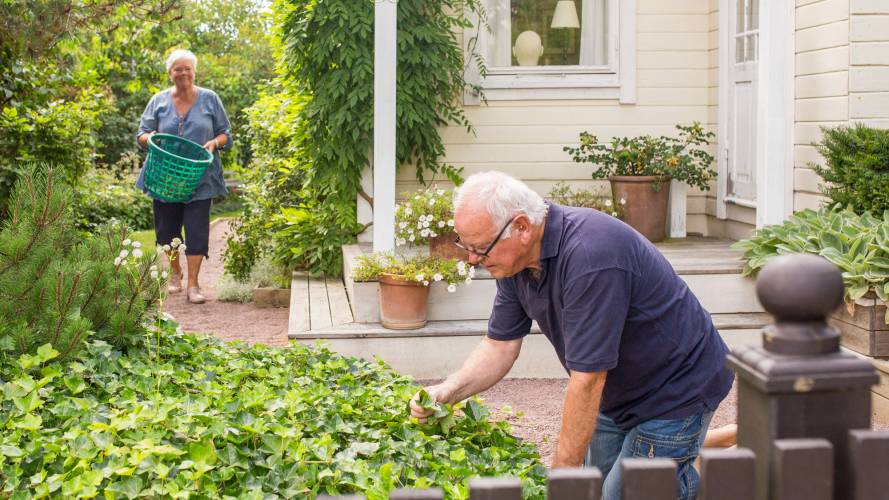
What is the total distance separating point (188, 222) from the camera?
7957 millimetres

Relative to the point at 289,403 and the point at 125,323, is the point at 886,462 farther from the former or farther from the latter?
the point at 125,323

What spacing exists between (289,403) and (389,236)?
2.97 metres

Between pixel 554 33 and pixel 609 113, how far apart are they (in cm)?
77

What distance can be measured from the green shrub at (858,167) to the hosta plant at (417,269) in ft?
7.24

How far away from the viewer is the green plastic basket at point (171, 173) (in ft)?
24.7

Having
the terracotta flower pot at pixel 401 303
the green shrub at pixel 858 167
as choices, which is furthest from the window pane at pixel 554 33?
the terracotta flower pot at pixel 401 303

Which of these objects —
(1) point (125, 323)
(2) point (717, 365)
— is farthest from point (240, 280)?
(2) point (717, 365)

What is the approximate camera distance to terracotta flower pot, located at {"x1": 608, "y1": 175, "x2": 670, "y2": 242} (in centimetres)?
769

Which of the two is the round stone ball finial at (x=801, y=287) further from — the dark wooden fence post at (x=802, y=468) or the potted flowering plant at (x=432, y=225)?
the potted flowering plant at (x=432, y=225)

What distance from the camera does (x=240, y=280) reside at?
881 centimetres

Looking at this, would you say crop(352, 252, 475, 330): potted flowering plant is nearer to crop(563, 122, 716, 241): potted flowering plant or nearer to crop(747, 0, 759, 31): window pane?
crop(563, 122, 716, 241): potted flowering plant

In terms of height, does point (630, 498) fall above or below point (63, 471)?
above

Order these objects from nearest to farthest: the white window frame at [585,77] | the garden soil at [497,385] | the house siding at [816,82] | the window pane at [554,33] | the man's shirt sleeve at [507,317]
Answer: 1. the man's shirt sleeve at [507,317]
2. the garden soil at [497,385]
3. the house siding at [816,82]
4. the white window frame at [585,77]
5. the window pane at [554,33]

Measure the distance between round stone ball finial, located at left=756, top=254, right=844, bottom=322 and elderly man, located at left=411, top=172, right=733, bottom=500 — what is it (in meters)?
1.31
